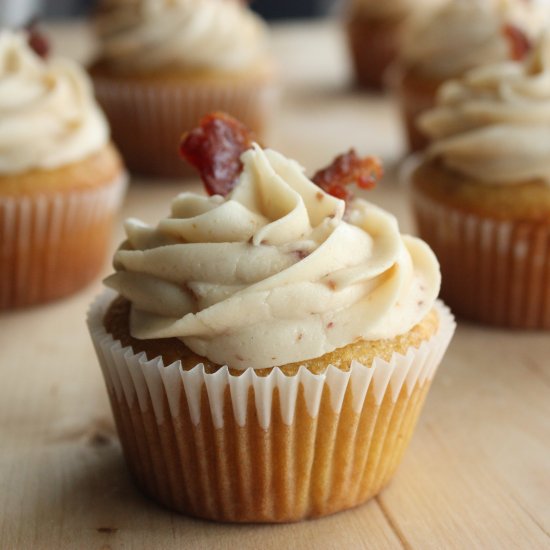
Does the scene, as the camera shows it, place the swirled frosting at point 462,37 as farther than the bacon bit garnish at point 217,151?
Yes

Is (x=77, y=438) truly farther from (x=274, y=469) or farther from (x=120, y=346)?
(x=274, y=469)

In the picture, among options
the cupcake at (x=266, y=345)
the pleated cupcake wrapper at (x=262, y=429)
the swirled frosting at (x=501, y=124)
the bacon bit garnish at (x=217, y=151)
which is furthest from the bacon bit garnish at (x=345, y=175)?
the swirled frosting at (x=501, y=124)

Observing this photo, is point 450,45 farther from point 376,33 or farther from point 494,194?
point 494,194

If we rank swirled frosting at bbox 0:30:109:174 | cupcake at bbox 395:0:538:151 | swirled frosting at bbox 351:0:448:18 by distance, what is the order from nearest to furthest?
swirled frosting at bbox 0:30:109:174 → cupcake at bbox 395:0:538:151 → swirled frosting at bbox 351:0:448:18

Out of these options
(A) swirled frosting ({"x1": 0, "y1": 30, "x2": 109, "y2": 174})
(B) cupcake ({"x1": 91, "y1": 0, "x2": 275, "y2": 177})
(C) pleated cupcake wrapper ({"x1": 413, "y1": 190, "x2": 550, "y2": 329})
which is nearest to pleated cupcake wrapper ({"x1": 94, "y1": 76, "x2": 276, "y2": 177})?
(B) cupcake ({"x1": 91, "y1": 0, "x2": 275, "y2": 177})

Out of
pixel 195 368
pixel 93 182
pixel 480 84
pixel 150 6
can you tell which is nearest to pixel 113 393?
pixel 195 368

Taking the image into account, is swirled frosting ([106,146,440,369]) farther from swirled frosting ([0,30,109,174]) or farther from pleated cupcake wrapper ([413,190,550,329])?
swirled frosting ([0,30,109,174])

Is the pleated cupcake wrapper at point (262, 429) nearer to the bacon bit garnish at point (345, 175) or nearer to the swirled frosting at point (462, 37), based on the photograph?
the bacon bit garnish at point (345, 175)
